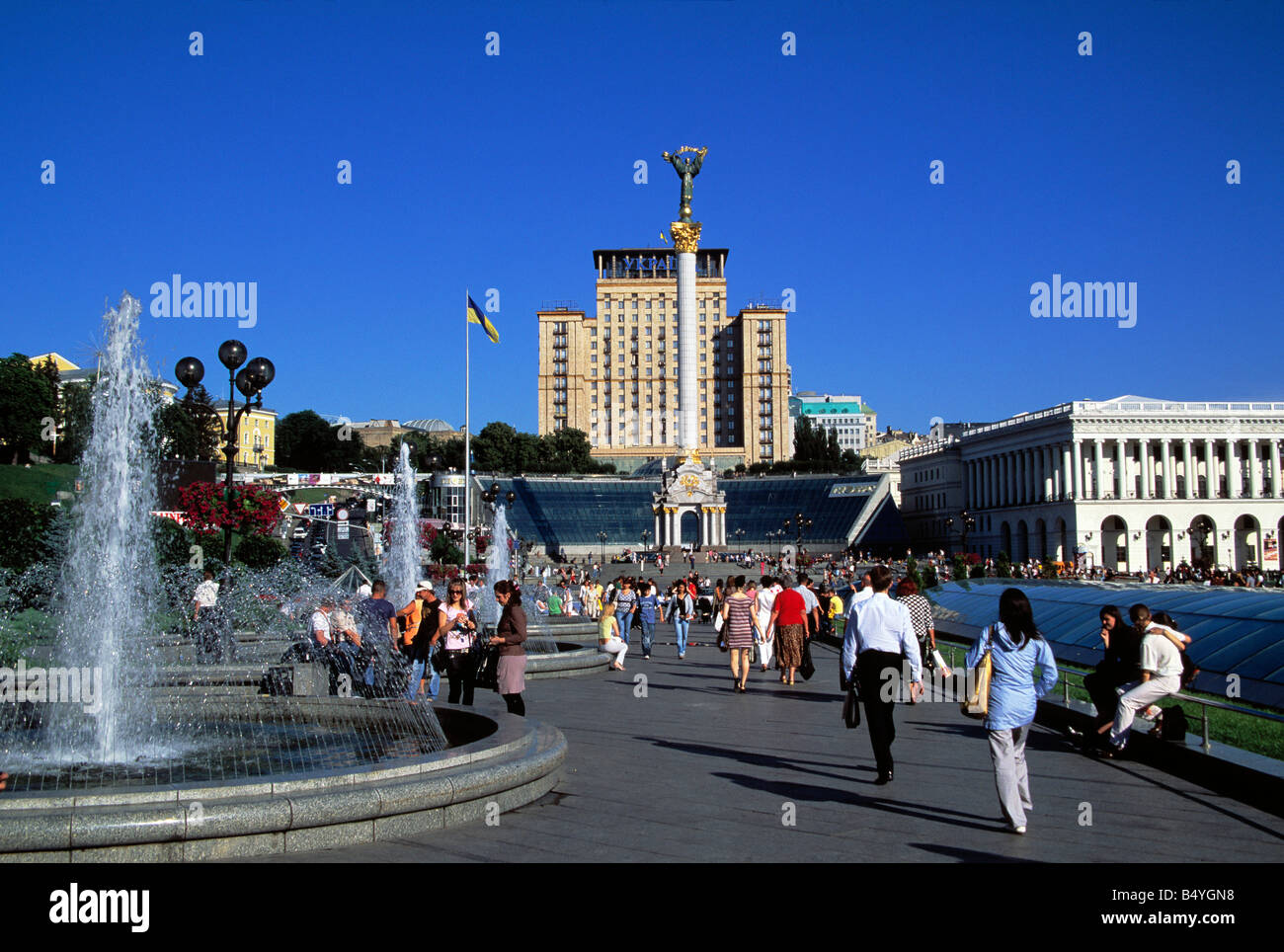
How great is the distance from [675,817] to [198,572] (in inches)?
755

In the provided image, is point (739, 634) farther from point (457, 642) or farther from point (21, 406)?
point (21, 406)

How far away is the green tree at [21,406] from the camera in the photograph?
245 feet

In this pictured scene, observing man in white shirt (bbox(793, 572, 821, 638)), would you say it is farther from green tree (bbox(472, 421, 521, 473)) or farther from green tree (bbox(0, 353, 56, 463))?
green tree (bbox(472, 421, 521, 473))

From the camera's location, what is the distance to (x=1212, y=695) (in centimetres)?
1469

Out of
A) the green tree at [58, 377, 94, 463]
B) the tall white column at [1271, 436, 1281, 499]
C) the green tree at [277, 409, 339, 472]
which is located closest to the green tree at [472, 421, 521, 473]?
the green tree at [277, 409, 339, 472]

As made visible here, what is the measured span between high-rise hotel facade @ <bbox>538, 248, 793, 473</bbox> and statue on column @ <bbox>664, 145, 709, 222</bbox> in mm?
50449

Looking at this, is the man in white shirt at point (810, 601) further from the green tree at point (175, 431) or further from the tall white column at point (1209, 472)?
the tall white column at point (1209, 472)

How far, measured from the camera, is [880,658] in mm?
8320

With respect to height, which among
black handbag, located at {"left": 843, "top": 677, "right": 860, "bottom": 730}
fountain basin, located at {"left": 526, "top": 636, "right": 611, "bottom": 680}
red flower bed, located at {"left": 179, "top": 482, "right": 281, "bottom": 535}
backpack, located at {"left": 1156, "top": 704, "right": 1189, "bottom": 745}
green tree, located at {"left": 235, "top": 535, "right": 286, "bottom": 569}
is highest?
red flower bed, located at {"left": 179, "top": 482, "right": 281, "bottom": 535}

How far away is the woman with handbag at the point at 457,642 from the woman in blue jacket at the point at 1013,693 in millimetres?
6184

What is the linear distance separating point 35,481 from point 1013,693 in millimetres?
65464

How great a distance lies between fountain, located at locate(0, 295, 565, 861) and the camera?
581 cm

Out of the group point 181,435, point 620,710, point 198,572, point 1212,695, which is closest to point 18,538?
point 198,572

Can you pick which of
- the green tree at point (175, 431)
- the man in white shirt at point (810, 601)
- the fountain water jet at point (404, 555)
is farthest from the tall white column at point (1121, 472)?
the man in white shirt at point (810, 601)
